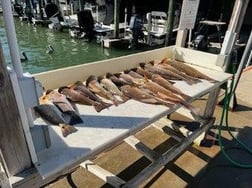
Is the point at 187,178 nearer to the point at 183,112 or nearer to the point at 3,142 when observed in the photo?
the point at 183,112

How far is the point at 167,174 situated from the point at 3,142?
2429mm

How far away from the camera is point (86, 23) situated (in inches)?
482

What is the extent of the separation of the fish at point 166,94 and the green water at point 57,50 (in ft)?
24.7

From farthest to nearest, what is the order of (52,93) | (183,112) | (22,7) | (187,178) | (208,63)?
(22,7) < (183,112) < (208,63) < (187,178) < (52,93)

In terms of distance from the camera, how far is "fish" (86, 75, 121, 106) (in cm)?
236

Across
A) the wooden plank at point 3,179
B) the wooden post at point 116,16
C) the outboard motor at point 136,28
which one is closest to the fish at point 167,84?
the wooden plank at point 3,179

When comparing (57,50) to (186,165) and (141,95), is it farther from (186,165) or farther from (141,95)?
(141,95)

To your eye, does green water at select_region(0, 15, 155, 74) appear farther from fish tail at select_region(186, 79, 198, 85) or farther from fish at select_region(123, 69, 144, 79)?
fish tail at select_region(186, 79, 198, 85)

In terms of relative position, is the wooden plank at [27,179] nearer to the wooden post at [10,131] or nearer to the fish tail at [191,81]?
the wooden post at [10,131]

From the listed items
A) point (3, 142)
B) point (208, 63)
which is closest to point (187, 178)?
point (208, 63)

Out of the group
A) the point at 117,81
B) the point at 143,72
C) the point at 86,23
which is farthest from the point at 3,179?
the point at 86,23

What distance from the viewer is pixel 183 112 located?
13.3ft

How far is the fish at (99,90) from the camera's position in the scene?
2.36 meters

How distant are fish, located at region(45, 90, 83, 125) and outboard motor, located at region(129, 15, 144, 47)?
364 inches
